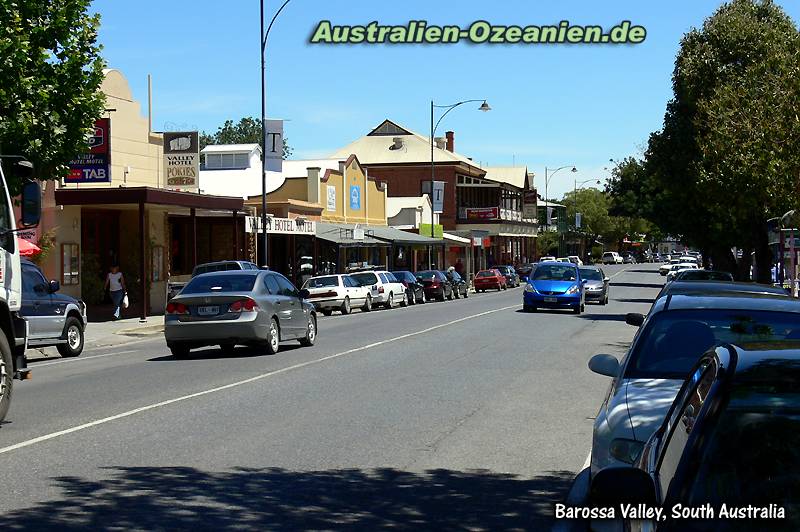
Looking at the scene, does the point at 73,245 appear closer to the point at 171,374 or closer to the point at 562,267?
the point at 562,267

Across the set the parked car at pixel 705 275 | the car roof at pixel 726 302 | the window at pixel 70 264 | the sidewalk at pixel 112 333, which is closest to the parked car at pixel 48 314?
the sidewalk at pixel 112 333

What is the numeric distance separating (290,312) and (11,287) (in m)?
10.1

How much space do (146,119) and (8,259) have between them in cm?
2927

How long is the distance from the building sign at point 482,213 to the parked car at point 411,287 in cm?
4628

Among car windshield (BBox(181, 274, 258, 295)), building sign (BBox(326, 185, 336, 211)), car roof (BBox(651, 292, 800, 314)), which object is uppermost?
building sign (BBox(326, 185, 336, 211))

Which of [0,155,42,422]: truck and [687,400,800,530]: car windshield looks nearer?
[687,400,800,530]: car windshield

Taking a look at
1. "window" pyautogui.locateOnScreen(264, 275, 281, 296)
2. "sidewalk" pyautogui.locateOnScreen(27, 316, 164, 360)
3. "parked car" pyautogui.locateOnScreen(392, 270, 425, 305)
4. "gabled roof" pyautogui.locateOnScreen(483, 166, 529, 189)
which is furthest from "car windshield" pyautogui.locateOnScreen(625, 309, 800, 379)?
"gabled roof" pyautogui.locateOnScreen(483, 166, 529, 189)

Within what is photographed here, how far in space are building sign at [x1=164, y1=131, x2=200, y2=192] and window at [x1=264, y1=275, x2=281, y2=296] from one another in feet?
64.1

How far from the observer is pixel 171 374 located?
17297 mm

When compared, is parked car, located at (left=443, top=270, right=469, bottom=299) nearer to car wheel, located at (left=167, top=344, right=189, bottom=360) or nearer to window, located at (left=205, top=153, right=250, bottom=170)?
window, located at (left=205, top=153, right=250, bottom=170)

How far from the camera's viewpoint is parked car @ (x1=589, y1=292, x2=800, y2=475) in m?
7.40

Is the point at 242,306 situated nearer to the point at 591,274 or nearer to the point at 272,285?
the point at 272,285

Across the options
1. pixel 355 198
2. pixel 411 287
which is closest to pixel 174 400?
pixel 411 287

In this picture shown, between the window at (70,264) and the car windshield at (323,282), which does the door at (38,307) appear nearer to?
the window at (70,264)
